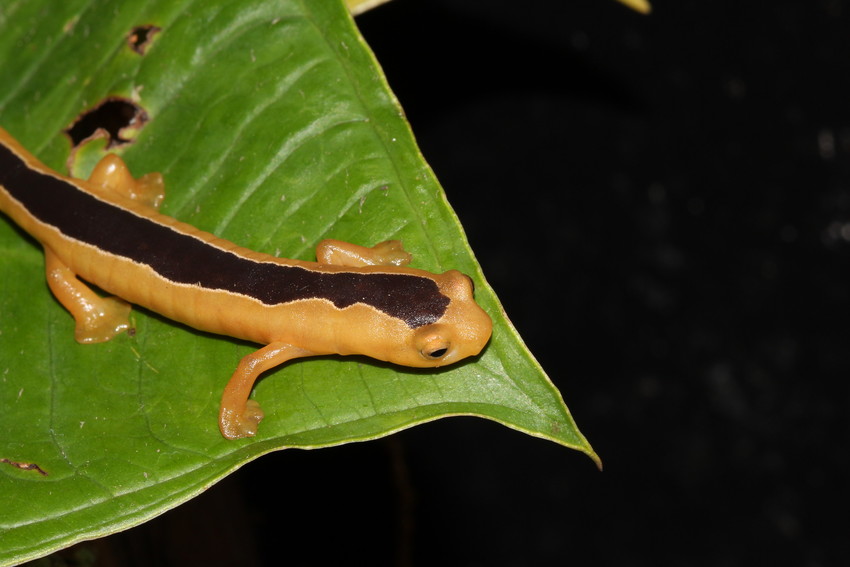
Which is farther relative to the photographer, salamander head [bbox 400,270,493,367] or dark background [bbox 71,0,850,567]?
dark background [bbox 71,0,850,567]

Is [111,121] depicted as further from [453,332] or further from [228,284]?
[453,332]

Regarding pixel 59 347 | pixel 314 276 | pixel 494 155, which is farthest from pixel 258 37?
pixel 494 155

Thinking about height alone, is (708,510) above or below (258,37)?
below

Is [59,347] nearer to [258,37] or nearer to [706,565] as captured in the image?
[258,37]

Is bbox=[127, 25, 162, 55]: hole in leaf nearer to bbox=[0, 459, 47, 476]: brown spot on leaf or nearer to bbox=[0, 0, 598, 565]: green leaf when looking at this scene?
bbox=[0, 0, 598, 565]: green leaf

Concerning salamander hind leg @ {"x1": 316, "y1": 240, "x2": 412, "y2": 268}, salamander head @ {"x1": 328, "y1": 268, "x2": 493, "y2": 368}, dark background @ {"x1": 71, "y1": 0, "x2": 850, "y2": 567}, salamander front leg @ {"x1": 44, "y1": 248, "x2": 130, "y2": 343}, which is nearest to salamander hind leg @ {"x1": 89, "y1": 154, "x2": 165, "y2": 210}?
salamander front leg @ {"x1": 44, "y1": 248, "x2": 130, "y2": 343}

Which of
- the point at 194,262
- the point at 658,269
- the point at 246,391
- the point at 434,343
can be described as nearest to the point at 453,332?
the point at 434,343
